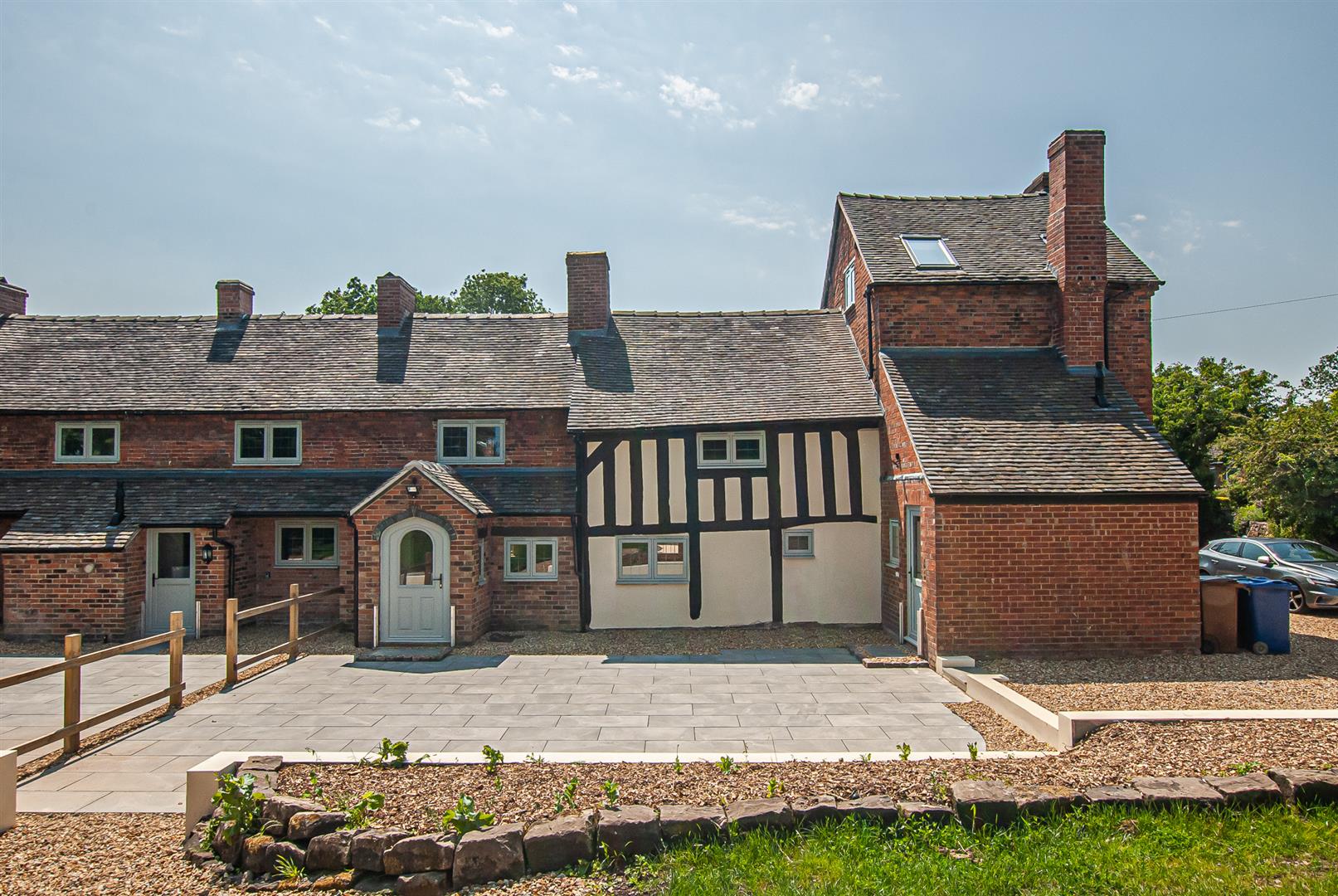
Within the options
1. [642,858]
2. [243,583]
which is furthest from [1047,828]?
[243,583]

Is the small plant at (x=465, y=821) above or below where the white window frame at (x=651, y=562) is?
below

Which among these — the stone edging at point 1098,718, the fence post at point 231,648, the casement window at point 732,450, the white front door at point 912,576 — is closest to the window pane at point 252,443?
the fence post at point 231,648

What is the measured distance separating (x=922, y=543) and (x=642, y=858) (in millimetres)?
7983

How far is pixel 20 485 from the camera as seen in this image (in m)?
15.7

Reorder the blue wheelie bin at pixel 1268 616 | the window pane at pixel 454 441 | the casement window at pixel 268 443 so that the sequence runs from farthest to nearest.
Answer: the casement window at pixel 268 443 < the window pane at pixel 454 441 < the blue wheelie bin at pixel 1268 616

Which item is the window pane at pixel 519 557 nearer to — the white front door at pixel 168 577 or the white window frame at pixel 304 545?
the white window frame at pixel 304 545

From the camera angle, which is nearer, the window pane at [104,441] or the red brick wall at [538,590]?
the red brick wall at [538,590]

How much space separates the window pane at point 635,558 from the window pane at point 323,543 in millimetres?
5954

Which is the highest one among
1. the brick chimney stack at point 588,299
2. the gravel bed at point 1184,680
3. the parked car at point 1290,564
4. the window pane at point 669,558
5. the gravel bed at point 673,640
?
the brick chimney stack at point 588,299

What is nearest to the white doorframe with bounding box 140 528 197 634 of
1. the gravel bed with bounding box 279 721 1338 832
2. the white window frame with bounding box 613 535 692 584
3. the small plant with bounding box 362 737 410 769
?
the white window frame with bounding box 613 535 692 584

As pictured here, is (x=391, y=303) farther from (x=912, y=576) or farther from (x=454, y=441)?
(x=912, y=576)

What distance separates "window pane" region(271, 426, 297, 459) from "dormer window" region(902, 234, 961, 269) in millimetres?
12937

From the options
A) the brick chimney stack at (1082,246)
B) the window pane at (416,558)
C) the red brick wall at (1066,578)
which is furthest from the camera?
the brick chimney stack at (1082,246)

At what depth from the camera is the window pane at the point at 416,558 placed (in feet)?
45.1
